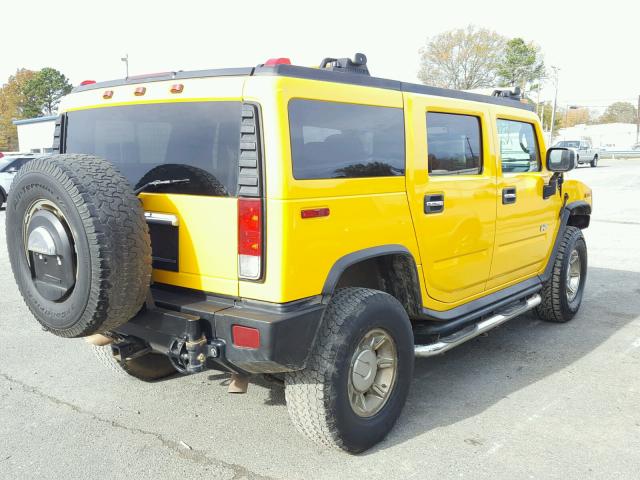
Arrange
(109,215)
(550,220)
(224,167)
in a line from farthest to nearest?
1. (550,220)
2. (224,167)
3. (109,215)

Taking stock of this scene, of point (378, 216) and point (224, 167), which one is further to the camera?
point (378, 216)

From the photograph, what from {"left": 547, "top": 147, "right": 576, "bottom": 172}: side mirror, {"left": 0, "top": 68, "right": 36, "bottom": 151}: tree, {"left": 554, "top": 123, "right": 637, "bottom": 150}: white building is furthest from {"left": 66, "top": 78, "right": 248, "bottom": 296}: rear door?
{"left": 554, "top": 123, "right": 637, "bottom": 150}: white building

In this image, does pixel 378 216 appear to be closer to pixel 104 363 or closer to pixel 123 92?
pixel 123 92

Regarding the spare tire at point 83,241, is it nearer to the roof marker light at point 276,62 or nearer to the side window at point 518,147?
the roof marker light at point 276,62

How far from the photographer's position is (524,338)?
5.07 meters

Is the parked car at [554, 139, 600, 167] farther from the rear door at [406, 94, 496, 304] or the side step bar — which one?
the rear door at [406, 94, 496, 304]

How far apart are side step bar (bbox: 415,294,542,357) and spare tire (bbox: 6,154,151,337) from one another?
1.76 metres

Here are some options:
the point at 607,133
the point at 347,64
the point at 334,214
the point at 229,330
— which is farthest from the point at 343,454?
the point at 607,133

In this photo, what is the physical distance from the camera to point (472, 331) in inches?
155

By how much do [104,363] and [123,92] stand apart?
1975 mm

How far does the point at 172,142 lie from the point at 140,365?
5.83ft

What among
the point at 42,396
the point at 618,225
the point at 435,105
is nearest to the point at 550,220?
the point at 435,105

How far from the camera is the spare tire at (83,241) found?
2582mm

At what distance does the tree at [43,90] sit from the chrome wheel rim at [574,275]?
239 feet
